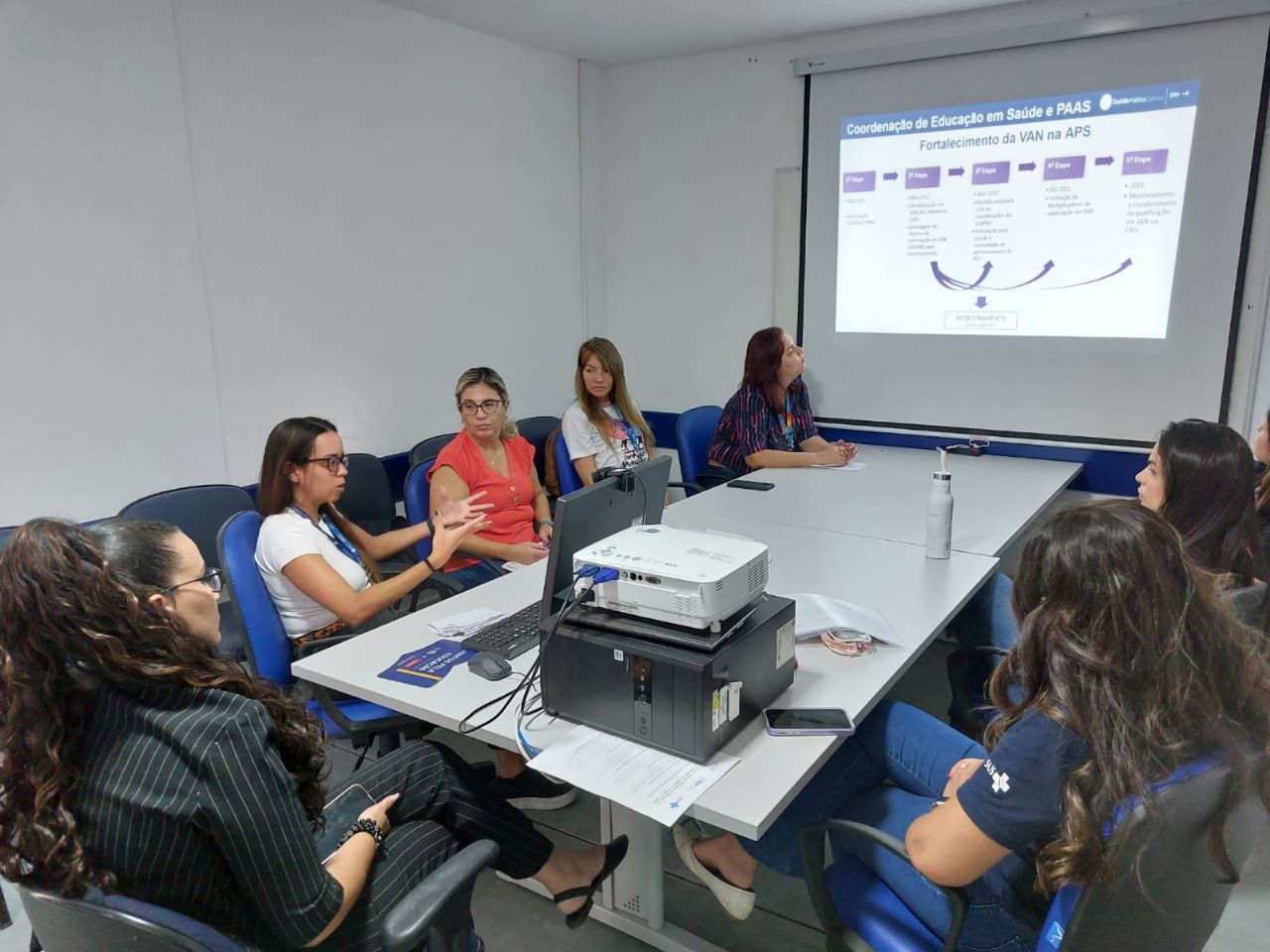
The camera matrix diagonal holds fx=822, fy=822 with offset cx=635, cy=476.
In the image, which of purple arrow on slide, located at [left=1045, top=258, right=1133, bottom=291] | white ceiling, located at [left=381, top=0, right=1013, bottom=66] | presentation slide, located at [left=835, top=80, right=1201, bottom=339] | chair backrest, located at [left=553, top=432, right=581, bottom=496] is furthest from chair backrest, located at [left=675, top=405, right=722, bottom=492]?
white ceiling, located at [left=381, top=0, right=1013, bottom=66]

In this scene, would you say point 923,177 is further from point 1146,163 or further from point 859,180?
point 1146,163

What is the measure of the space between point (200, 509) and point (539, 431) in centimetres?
182

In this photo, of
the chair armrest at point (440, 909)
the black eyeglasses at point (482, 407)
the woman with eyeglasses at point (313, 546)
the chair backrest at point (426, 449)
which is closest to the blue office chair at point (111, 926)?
the chair armrest at point (440, 909)

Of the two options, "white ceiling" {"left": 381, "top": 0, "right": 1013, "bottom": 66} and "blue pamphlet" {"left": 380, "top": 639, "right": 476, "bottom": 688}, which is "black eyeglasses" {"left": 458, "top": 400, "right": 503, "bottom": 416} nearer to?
"blue pamphlet" {"left": 380, "top": 639, "right": 476, "bottom": 688}

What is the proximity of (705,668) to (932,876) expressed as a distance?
1.46 ft

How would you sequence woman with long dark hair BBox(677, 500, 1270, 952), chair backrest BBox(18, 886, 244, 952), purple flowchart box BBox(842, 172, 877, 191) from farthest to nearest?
purple flowchart box BBox(842, 172, 877, 191) < woman with long dark hair BBox(677, 500, 1270, 952) < chair backrest BBox(18, 886, 244, 952)

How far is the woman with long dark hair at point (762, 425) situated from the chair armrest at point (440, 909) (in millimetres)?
2598

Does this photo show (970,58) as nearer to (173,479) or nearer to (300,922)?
(173,479)

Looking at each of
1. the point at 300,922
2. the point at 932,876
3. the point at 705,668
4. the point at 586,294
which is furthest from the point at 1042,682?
the point at 586,294

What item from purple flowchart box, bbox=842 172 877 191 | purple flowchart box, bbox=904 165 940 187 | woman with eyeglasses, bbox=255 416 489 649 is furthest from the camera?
purple flowchart box, bbox=842 172 877 191

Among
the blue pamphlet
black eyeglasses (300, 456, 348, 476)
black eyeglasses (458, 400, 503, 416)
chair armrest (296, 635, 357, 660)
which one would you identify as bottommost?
chair armrest (296, 635, 357, 660)

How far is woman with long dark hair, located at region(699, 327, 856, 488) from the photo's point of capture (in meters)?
3.72

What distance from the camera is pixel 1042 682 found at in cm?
119

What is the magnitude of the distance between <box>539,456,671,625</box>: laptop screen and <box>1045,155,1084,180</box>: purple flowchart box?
106 inches
